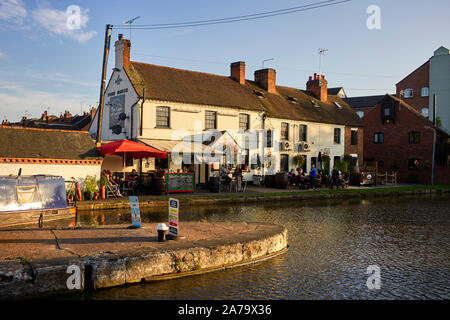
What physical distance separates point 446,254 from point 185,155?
64.1ft

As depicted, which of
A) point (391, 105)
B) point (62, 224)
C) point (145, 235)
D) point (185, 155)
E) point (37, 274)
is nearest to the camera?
point (37, 274)

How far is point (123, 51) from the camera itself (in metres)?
27.7

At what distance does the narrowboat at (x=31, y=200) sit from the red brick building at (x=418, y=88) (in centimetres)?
5884

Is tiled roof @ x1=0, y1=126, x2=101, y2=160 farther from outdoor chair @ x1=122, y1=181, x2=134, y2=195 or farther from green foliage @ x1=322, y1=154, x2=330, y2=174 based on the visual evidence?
green foliage @ x1=322, y1=154, x2=330, y2=174

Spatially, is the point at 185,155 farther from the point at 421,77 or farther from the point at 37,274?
the point at 421,77

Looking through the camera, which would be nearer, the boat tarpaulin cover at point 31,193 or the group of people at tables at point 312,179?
the boat tarpaulin cover at point 31,193

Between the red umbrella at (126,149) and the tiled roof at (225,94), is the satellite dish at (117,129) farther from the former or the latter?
the red umbrella at (126,149)

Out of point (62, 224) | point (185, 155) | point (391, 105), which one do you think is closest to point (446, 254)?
point (62, 224)

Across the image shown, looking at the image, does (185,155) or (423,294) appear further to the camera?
(185,155)

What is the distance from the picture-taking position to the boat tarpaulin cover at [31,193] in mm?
11477

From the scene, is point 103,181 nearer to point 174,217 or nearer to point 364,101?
point 174,217

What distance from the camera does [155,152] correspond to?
70.9 feet

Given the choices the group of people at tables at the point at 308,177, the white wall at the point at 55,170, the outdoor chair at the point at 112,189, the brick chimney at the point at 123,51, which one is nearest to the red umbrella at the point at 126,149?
the white wall at the point at 55,170
